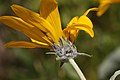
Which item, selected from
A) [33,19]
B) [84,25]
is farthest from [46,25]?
[84,25]

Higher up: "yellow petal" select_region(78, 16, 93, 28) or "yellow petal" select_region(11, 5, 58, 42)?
"yellow petal" select_region(11, 5, 58, 42)

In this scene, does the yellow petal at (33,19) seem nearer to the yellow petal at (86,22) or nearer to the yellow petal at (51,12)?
the yellow petal at (51,12)

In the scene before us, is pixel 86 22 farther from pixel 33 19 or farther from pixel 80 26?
pixel 33 19

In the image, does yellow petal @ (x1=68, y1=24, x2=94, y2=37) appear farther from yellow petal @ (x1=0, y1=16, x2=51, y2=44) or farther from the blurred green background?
the blurred green background

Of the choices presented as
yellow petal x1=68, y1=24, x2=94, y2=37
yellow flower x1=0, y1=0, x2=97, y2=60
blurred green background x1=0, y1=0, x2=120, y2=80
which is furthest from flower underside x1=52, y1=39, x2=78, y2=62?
blurred green background x1=0, y1=0, x2=120, y2=80

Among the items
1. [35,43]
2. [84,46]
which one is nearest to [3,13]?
[84,46]

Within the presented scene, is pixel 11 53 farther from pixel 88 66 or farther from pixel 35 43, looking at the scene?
pixel 35 43

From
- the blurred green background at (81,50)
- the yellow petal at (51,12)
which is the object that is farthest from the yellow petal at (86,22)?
the blurred green background at (81,50)
